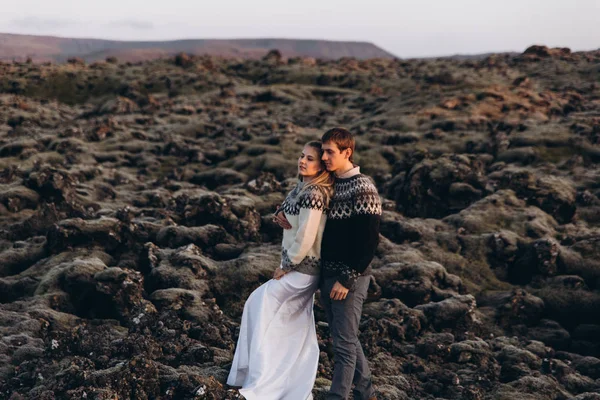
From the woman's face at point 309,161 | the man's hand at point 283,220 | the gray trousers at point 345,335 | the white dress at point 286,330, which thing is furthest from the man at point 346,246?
the man's hand at point 283,220

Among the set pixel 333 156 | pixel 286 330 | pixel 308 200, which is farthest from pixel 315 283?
pixel 333 156

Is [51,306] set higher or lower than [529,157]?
lower

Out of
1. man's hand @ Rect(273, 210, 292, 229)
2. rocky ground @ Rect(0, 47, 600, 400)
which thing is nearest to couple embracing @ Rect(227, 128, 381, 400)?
man's hand @ Rect(273, 210, 292, 229)

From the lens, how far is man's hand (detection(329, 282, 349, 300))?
7684 mm

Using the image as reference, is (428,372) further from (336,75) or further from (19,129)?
(336,75)

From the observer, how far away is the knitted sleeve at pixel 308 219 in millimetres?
7645

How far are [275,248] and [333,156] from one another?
8842 millimetres

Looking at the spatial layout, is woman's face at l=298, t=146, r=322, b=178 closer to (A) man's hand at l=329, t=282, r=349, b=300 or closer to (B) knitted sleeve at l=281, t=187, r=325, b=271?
(B) knitted sleeve at l=281, t=187, r=325, b=271

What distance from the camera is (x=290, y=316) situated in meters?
8.30

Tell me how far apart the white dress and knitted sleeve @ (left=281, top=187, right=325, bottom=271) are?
0.30 feet

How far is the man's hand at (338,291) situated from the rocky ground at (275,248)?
2254 millimetres

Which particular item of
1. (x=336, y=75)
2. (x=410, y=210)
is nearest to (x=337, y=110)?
(x=336, y=75)

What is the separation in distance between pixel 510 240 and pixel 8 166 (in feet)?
64.3

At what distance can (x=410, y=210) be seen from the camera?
67.4ft
